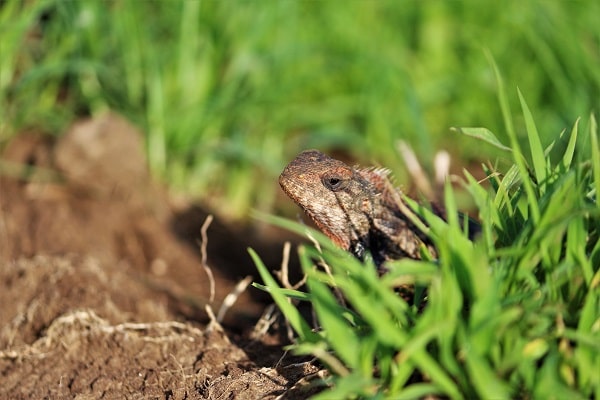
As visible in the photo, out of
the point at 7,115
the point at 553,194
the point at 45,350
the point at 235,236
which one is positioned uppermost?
the point at 553,194

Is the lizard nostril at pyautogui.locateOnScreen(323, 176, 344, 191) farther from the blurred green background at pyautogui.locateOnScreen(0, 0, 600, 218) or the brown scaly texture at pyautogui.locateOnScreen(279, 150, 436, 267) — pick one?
the blurred green background at pyautogui.locateOnScreen(0, 0, 600, 218)

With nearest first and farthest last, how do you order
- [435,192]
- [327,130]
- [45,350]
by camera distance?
[45,350]
[435,192]
[327,130]

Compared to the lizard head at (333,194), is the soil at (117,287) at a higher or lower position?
lower

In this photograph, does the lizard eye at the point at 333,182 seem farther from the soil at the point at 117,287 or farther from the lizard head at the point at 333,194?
the soil at the point at 117,287

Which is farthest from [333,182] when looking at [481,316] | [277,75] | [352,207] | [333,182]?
[277,75]

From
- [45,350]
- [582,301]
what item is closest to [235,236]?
[45,350]

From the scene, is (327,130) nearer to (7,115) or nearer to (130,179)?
(130,179)

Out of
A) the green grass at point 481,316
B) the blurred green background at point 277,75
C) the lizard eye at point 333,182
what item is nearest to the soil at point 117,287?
the blurred green background at point 277,75
